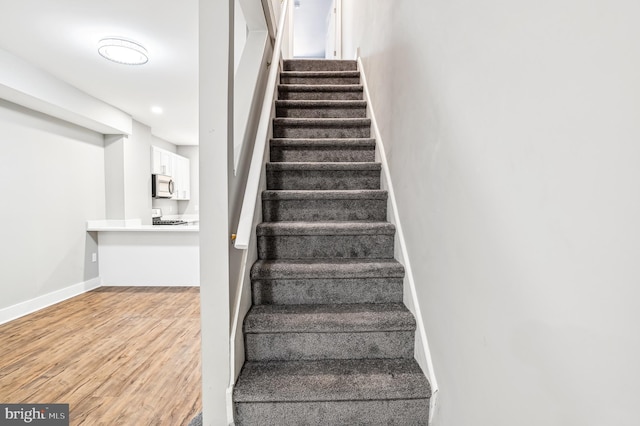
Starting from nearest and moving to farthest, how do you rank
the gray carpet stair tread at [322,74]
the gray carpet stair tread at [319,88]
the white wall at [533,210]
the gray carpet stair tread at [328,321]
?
the white wall at [533,210] → the gray carpet stair tread at [328,321] → the gray carpet stair tread at [319,88] → the gray carpet stair tread at [322,74]

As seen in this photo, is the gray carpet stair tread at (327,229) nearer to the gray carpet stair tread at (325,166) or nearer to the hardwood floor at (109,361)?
the gray carpet stair tread at (325,166)

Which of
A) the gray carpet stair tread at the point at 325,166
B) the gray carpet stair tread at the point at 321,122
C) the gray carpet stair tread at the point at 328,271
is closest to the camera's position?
the gray carpet stair tread at the point at 328,271

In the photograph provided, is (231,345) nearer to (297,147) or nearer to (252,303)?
(252,303)

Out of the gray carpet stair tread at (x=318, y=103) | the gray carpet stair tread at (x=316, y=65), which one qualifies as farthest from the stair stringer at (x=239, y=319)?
the gray carpet stair tread at (x=316, y=65)

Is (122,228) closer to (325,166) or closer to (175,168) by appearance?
(175,168)

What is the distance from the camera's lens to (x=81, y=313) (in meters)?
3.10

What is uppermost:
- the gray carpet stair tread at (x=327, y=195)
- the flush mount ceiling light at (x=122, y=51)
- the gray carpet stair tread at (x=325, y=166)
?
the flush mount ceiling light at (x=122, y=51)

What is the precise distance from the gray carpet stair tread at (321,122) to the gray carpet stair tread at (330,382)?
181 centimetres

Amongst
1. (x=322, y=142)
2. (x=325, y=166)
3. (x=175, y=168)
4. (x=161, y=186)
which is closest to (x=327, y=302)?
(x=325, y=166)

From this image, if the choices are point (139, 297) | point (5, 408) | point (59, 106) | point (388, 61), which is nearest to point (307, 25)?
point (59, 106)

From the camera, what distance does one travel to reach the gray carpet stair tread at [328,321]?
52.3 inches

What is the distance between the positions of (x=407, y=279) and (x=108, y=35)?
293cm

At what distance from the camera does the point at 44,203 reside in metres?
Result: 3.38

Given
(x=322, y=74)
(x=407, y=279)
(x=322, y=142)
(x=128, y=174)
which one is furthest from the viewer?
(x=128, y=174)
